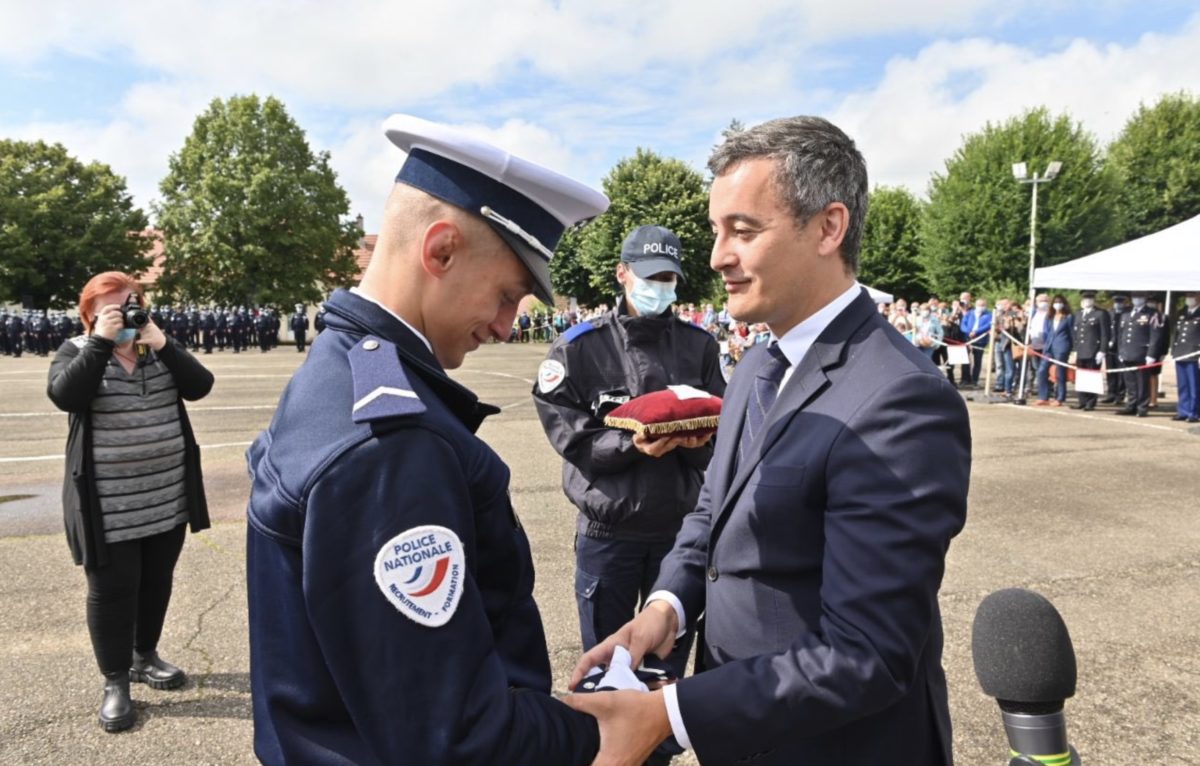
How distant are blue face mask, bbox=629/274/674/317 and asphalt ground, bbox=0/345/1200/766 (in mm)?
1901

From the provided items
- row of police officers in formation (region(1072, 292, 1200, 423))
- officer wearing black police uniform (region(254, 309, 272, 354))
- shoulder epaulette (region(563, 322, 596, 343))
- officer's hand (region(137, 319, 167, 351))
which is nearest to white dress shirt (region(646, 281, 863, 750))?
shoulder epaulette (region(563, 322, 596, 343))

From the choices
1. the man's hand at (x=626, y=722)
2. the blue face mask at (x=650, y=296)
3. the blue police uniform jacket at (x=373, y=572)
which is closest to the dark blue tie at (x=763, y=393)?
the man's hand at (x=626, y=722)

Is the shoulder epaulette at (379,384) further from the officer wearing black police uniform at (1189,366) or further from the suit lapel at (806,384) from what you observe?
the officer wearing black police uniform at (1189,366)

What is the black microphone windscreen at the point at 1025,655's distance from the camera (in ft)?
4.74

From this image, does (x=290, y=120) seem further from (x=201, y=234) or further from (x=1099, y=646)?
(x=1099, y=646)

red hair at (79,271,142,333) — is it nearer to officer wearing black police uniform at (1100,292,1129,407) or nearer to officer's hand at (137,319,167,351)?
officer's hand at (137,319,167,351)

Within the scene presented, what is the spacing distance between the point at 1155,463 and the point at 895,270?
42.1m

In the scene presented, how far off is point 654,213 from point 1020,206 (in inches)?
719

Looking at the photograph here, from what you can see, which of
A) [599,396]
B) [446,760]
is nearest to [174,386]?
[599,396]

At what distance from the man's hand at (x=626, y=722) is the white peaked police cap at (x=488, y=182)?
0.81m

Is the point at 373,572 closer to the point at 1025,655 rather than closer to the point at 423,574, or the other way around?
the point at 423,574

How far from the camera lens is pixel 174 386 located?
4.20 metres

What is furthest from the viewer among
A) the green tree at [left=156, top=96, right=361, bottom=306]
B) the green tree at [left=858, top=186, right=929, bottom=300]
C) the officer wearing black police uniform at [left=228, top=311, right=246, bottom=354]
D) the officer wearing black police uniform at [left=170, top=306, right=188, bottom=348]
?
the green tree at [left=858, top=186, right=929, bottom=300]

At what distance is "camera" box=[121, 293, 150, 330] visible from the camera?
394cm
